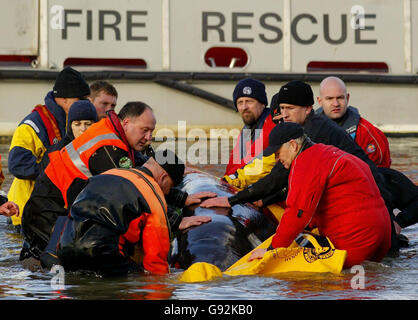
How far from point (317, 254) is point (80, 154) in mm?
1948

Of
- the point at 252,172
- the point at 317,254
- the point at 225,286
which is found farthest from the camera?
the point at 252,172

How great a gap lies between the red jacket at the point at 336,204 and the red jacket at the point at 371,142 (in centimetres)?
191

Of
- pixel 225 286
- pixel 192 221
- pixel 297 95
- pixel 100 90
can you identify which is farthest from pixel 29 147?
pixel 225 286

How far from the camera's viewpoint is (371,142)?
8.83 m

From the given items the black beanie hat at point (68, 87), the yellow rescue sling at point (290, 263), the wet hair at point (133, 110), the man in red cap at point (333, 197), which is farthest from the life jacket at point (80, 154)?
the black beanie hat at point (68, 87)

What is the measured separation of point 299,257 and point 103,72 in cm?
867

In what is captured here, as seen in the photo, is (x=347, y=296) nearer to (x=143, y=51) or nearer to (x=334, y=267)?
(x=334, y=267)

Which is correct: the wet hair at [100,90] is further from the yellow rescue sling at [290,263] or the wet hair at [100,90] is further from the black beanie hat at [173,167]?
the yellow rescue sling at [290,263]

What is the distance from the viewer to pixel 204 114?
51.0ft

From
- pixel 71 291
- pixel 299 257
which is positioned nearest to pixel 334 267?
pixel 299 257

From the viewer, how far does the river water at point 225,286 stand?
6.10 m

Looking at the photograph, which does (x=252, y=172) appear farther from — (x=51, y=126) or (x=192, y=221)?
(x=51, y=126)

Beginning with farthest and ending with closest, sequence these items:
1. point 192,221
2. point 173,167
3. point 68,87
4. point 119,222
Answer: point 68,87 < point 192,221 < point 173,167 < point 119,222

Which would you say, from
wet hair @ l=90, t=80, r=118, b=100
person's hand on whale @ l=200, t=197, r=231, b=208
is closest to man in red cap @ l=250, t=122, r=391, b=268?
person's hand on whale @ l=200, t=197, r=231, b=208
